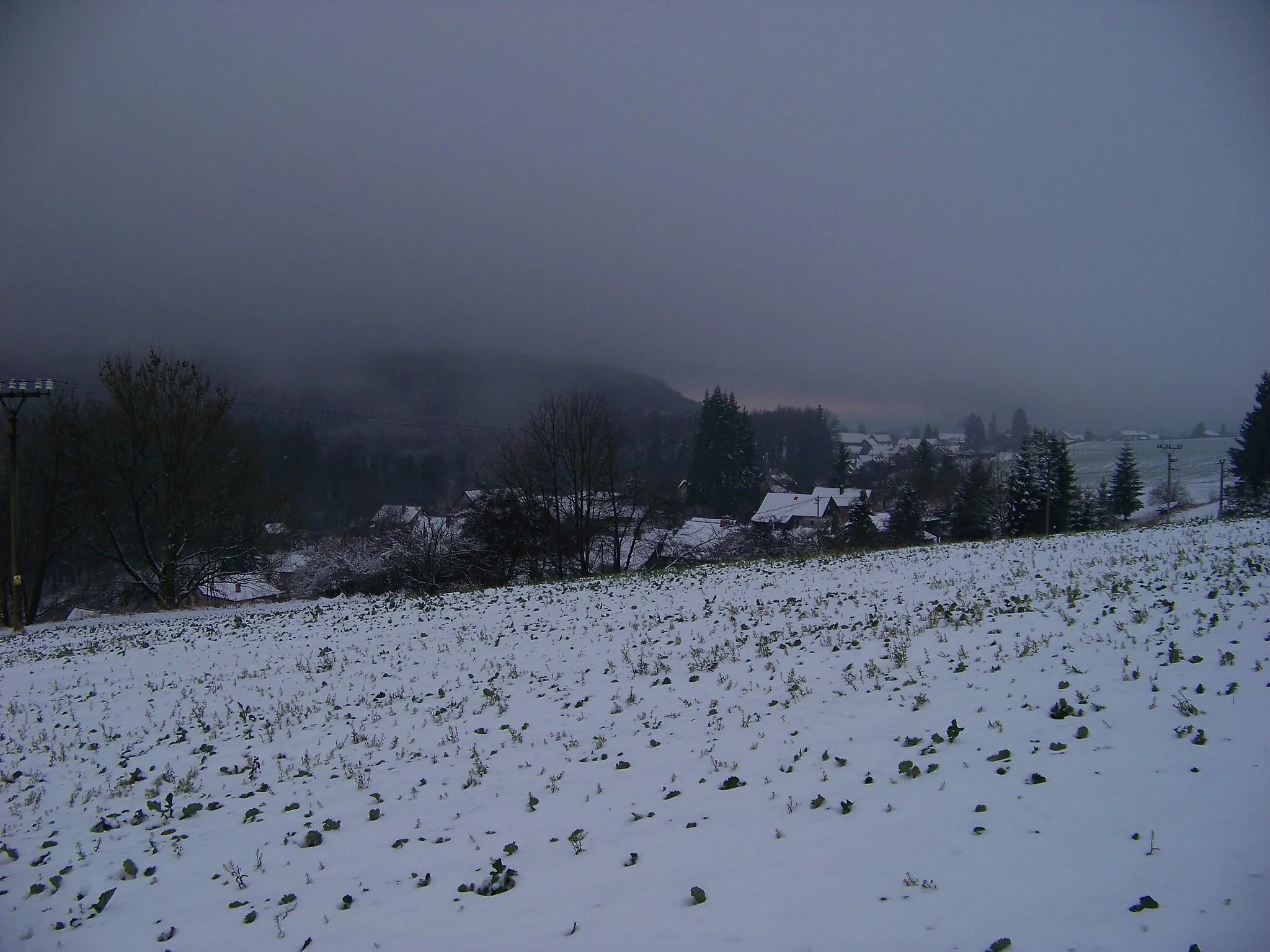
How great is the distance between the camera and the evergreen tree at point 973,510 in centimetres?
Answer: 5841

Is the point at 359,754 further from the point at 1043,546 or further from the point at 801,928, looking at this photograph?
the point at 1043,546

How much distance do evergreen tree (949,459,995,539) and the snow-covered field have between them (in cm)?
5040

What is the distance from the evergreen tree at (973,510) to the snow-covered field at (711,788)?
50395mm

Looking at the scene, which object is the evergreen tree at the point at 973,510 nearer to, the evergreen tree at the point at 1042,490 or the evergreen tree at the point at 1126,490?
the evergreen tree at the point at 1042,490

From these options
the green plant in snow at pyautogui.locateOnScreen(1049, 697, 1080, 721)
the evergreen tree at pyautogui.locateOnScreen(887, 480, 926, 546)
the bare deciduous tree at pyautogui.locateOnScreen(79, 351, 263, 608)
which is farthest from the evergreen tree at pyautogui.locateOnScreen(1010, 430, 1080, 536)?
the bare deciduous tree at pyautogui.locateOnScreen(79, 351, 263, 608)

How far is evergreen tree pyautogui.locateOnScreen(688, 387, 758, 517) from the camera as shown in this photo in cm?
7712

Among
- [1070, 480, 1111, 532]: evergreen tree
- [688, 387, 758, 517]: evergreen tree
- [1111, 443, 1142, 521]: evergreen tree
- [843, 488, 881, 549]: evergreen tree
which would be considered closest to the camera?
[843, 488, 881, 549]: evergreen tree

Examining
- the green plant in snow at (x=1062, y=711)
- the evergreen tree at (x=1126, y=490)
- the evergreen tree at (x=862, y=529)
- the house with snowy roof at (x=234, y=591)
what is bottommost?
the house with snowy roof at (x=234, y=591)

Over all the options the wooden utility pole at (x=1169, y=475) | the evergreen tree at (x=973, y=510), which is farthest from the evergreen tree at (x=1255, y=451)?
the evergreen tree at (x=973, y=510)

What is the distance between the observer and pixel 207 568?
3319 cm

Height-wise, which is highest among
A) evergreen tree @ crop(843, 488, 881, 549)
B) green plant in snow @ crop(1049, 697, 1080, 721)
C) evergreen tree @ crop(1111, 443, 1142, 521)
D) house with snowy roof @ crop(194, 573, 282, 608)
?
evergreen tree @ crop(1111, 443, 1142, 521)

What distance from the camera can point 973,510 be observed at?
192ft

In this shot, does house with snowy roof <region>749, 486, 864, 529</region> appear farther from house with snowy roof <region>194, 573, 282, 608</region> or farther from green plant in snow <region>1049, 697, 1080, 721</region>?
green plant in snow <region>1049, 697, 1080, 721</region>

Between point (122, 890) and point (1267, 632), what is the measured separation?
10.6 m
